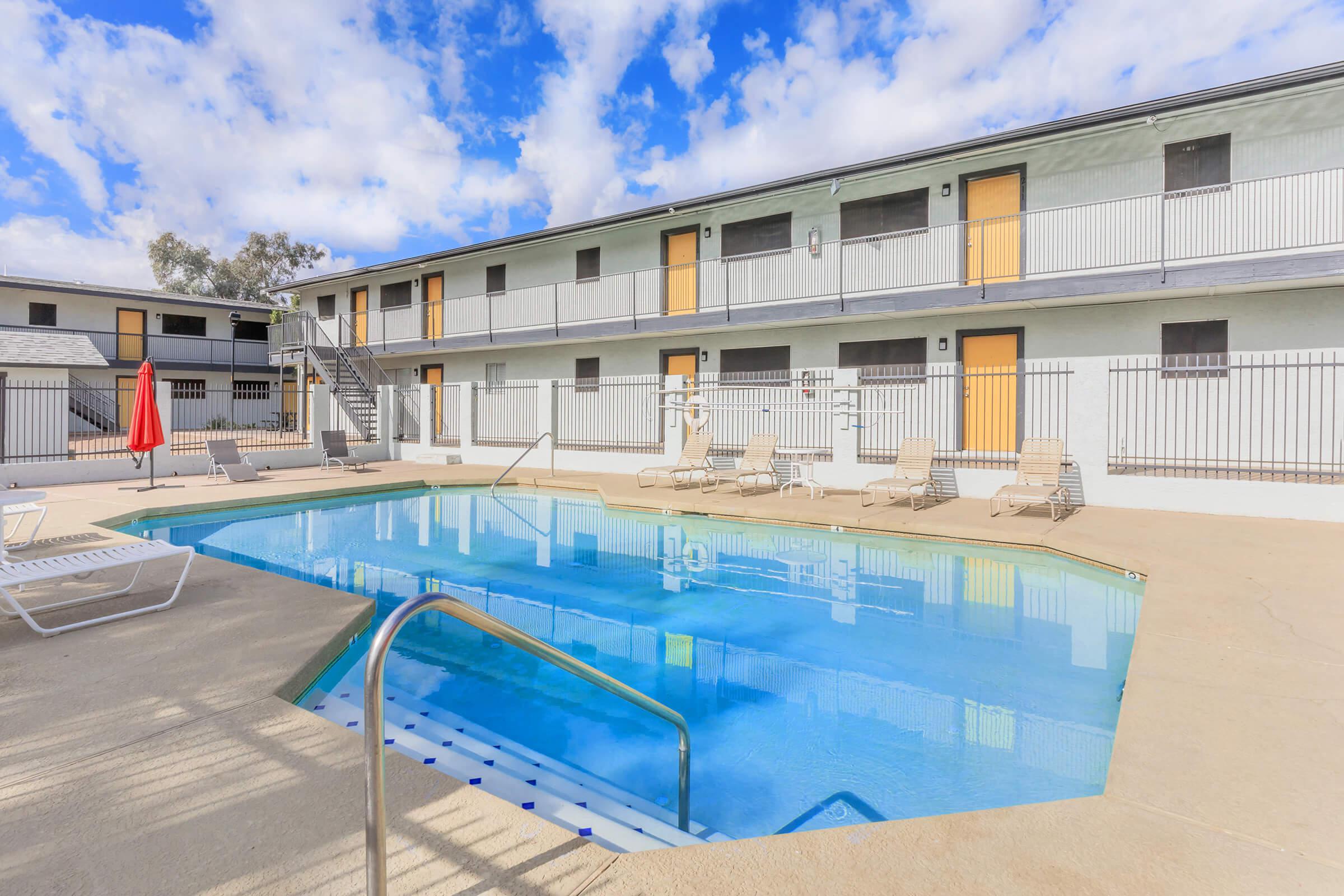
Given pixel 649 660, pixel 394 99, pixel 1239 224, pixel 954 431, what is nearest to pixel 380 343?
pixel 394 99

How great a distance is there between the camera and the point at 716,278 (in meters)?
16.5

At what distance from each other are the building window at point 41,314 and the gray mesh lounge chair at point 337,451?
17688mm

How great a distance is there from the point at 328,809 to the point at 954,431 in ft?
43.6

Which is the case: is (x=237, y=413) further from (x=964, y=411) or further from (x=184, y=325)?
(x=964, y=411)

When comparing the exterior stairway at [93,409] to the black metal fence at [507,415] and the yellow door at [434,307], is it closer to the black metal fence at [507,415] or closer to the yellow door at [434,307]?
the yellow door at [434,307]

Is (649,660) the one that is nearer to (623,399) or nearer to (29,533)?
(29,533)

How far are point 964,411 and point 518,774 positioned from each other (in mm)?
12533

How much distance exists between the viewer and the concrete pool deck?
6.57ft

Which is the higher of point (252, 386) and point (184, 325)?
point (184, 325)

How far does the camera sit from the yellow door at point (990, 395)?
517 inches

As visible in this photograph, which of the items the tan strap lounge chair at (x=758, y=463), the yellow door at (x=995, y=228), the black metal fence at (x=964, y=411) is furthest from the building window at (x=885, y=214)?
the tan strap lounge chair at (x=758, y=463)

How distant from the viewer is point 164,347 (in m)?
26.4


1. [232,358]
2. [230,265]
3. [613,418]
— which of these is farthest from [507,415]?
[230,265]

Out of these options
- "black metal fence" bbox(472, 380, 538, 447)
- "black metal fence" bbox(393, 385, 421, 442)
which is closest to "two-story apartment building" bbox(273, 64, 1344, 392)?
"black metal fence" bbox(472, 380, 538, 447)
